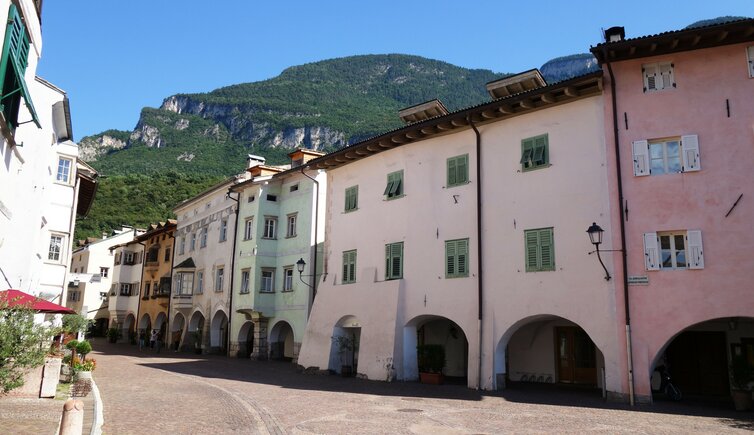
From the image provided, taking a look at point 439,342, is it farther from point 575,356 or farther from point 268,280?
point 268,280

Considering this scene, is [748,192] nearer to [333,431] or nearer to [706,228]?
[706,228]

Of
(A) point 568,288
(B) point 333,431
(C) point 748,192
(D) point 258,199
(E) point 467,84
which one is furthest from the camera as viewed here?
(E) point 467,84

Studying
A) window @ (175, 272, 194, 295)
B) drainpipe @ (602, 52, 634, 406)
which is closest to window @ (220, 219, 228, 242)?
window @ (175, 272, 194, 295)

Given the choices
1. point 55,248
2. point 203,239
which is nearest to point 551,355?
point 55,248

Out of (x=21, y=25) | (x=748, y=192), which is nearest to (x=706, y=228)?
(x=748, y=192)

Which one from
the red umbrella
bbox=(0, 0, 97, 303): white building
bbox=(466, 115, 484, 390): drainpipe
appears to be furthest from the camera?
bbox=(466, 115, 484, 390): drainpipe

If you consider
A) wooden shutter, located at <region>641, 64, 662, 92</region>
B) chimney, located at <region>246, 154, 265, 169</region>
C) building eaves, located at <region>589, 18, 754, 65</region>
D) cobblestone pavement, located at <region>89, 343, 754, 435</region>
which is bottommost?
cobblestone pavement, located at <region>89, 343, 754, 435</region>

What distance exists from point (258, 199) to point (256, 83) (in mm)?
143056

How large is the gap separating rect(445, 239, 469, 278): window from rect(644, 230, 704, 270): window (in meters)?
6.21

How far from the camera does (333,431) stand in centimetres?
1208

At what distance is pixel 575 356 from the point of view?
69.1 ft

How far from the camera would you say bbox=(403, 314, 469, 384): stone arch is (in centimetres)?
2245

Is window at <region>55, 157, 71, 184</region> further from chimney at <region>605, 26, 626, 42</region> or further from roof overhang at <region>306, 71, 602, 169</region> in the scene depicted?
chimney at <region>605, 26, 626, 42</region>

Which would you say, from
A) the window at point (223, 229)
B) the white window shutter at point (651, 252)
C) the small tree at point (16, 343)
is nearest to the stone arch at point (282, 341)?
the window at point (223, 229)
